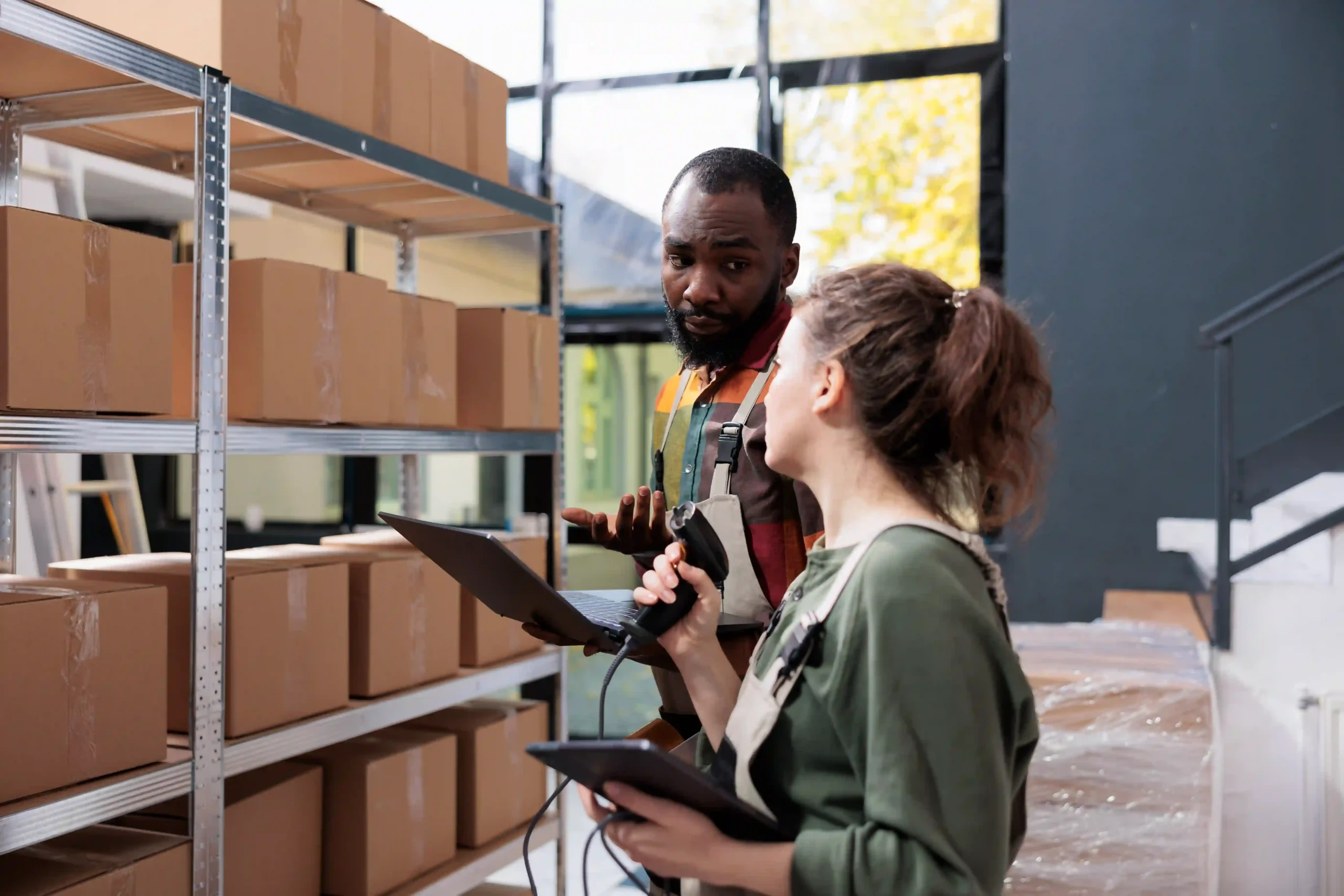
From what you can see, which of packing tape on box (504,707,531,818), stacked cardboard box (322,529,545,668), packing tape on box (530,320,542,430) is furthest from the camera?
packing tape on box (530,320,542,430)

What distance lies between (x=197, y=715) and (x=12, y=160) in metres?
1.13

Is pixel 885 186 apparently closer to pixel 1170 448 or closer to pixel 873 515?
pixel 1170 448

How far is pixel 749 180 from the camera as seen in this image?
155 cm

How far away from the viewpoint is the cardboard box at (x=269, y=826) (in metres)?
2.09

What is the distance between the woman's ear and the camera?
1051 mm

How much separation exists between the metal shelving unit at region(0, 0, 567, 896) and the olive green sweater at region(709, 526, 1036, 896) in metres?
1.26

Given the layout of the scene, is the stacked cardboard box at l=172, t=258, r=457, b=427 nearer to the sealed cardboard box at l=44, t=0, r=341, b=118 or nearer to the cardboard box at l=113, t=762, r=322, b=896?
the sealed cardboard box at l=44, t=0, r=341, b=118

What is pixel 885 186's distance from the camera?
4.51m

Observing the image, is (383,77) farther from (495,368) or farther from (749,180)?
(749,180)

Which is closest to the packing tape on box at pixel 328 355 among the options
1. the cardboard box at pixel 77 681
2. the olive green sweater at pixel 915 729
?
the cardboard box at pixel 77 681

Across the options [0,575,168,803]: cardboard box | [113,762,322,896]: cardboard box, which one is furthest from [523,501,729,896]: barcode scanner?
[113,762,322,896]: cardboard box

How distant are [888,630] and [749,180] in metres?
0.83

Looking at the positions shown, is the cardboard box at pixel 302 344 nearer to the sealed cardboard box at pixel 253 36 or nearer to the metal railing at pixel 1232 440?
the sealed cardboard box at pixel 253 36

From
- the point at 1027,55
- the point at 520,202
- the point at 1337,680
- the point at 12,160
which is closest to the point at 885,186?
the point at 1027,55
